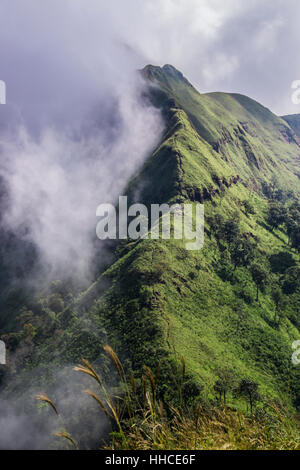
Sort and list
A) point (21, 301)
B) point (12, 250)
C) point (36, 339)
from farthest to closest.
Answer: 1. point (12, 250)
2. point (21, 301)
3. point (36, 339)

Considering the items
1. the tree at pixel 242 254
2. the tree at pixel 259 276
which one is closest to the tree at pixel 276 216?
the tree at pixel 242 254

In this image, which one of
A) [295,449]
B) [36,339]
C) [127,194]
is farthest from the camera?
[127,194]

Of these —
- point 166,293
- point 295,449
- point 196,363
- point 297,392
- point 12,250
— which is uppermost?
point 12,250

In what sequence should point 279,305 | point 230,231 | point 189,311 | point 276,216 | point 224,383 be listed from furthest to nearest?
point 276,216, point 230,231, point 279,305, point 189,311, point 224,383

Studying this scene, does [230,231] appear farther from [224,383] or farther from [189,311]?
[224,383]

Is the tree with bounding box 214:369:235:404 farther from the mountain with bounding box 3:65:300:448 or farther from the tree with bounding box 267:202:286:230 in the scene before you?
the tree with bounding box 267:202:286:230

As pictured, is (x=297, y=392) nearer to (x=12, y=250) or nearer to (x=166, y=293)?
(x=166, y=293)

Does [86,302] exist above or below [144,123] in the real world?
below

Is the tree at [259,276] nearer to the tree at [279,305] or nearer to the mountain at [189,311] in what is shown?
the mountain at [189,311]

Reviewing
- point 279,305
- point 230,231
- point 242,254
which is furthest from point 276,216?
point 279,305

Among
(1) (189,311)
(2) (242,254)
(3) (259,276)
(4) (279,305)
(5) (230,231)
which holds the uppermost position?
(5) (230,231)

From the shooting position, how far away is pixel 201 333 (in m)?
67.9

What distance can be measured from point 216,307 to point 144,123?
532ft

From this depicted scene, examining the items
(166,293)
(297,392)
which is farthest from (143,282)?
(297,392)
